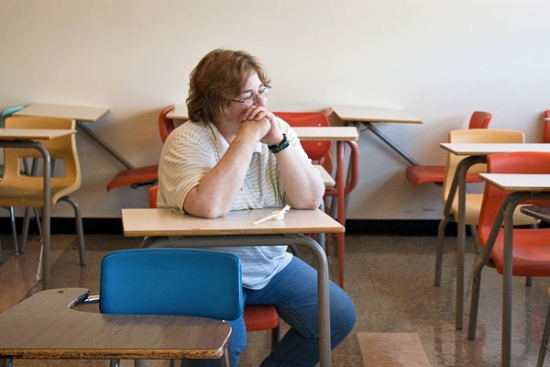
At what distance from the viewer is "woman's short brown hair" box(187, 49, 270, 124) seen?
2.49m

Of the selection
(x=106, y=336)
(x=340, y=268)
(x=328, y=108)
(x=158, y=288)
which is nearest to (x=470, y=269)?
(x=340, y=268)

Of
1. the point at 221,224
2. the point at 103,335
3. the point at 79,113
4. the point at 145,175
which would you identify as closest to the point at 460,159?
the point at 145,175

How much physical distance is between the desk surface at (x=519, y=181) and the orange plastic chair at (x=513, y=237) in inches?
5.3

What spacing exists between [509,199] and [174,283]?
1.49m

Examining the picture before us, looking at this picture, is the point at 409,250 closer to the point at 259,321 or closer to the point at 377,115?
the point at 377,115

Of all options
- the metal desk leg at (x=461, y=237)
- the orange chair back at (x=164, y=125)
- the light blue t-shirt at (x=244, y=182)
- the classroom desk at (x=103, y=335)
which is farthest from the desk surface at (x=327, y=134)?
the classroom desk at (x=103, y=335)

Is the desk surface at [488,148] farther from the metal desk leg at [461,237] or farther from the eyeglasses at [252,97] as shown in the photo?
the eyeglasses at [252,97]

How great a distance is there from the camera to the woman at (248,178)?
2422 mm

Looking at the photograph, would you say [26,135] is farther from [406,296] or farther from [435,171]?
[435,171]

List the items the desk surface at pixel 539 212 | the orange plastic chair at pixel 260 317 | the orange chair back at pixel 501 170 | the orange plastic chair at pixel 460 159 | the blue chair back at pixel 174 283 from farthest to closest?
1. the orange plastic chair at pixel 460 159
2. the orange chair back at pixel 501 170
3. the desk surface at pixel 539 212
4. the orange plastic chair at pixel 260 317
5. the blue chair back at pixel 174 283

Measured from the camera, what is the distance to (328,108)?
517cm

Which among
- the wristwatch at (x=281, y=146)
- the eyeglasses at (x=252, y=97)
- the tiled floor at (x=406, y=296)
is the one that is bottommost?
the tiled floor at (x=406, y=296)

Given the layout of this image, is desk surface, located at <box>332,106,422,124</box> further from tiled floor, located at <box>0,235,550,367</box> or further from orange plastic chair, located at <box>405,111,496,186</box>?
tiled floor, located at <box>0,235,550,367</box>

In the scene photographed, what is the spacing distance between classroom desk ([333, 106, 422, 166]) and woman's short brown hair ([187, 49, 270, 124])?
2292mm
